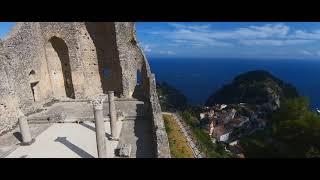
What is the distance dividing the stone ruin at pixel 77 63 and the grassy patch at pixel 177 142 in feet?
13.0

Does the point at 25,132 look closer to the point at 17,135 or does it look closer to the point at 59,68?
the point at 17,135

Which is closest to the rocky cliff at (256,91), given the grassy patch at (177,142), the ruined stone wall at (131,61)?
the grassy patch at (177,142)

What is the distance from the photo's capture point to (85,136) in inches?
488

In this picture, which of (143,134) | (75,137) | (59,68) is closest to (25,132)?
(75,137)

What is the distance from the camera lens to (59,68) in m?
18.4

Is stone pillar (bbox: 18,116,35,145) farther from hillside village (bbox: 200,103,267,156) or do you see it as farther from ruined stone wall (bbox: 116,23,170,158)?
hillside village (bbox: 200,103,267,156)

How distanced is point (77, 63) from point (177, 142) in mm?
8988

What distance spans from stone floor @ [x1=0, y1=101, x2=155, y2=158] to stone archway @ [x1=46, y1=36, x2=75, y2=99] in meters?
2.54

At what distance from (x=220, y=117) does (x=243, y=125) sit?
3.73m

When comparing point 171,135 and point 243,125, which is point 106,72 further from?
point 243,125

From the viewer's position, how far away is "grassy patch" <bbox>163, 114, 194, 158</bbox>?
18.1m

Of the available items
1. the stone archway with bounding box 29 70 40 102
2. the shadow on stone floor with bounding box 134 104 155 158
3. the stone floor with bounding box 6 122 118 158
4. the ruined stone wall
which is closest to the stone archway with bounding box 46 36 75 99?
the stone archway with bounding box 29 70 40 102

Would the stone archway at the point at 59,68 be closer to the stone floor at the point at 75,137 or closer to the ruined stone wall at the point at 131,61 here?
the stone floor at the point at 75,137
